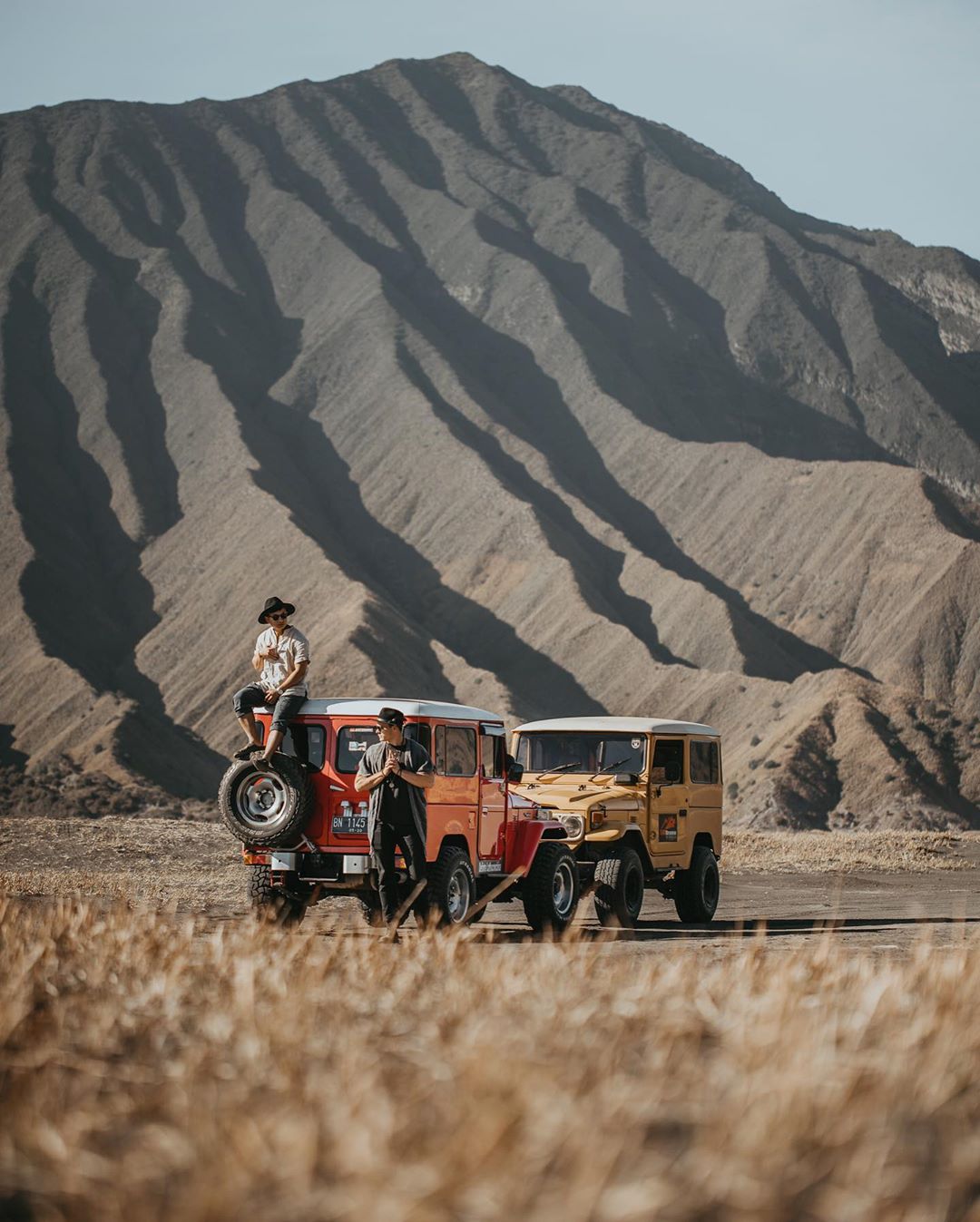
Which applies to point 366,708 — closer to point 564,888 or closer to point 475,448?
point 564,888

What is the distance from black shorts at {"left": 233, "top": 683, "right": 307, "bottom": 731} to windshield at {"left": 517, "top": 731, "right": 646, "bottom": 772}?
4473 mm

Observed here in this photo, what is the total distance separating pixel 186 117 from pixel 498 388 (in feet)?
179

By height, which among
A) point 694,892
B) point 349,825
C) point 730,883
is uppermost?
point 349,825

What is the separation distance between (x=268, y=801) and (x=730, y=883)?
524 inches

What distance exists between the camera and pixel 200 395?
302 ft

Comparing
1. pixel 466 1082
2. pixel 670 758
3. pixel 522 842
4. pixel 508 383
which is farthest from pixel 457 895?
pixel 508 383

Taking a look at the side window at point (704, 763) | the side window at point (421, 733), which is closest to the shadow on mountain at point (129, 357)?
the side window at point (704, 763)

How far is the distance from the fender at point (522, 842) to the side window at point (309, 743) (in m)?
2.55

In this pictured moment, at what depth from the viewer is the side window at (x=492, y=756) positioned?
15359 mm

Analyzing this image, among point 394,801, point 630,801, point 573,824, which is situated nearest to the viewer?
point 394,801

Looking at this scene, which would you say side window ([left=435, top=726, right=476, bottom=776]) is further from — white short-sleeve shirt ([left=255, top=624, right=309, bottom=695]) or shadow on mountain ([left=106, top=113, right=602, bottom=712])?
shadow on mountain ([left=106, top=113, right=602, bottom=712])

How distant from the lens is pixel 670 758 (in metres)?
18.5

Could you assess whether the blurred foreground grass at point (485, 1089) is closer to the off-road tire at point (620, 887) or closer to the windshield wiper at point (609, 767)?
the off-road tire at point (620, 887)

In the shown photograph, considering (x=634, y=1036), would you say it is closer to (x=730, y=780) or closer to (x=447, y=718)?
(x=447, y=718)
